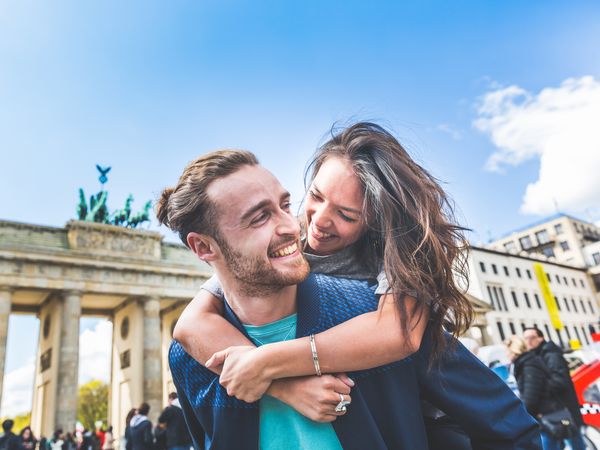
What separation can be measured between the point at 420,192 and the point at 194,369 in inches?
44.4

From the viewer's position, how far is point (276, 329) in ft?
5.72

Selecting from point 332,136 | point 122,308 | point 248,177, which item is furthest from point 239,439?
point 122,308

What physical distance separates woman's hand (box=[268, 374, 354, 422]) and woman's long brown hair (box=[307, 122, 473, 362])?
→ 0.29m

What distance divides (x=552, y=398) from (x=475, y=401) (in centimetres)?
500

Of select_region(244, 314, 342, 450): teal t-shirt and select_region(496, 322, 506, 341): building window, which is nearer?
select_region(244, 314, 342, 450): teal t-shirt

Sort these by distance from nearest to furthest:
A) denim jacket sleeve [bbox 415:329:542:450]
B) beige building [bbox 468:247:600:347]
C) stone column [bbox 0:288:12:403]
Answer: denim jacket sleeve [bbox 415:329:542:450] < stone column [bbox 0:288:12:403] < beige building [bbox 468:247:600:347]

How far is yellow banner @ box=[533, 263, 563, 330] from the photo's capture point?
49156mm

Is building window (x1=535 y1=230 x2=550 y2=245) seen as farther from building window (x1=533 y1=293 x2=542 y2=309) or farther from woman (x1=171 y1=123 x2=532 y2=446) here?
woman (x1=171 y1=123 x2=532 y2=446)

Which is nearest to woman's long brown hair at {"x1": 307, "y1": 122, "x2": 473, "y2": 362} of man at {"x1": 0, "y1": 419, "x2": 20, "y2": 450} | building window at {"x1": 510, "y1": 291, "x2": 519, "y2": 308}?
man at {"x1": 0, "y1": 419, "x2": 20, "y2": 450}

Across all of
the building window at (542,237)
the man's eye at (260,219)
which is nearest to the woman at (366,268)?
the man's eye at (260,219)

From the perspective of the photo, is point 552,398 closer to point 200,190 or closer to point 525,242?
point 200,190

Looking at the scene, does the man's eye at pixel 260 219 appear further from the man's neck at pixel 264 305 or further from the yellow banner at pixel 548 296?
the yellow banner at pixel 548 296

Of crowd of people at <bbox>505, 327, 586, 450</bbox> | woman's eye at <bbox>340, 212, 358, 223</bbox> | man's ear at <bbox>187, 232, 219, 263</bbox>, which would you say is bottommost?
crowd of people at <bbox>505, 327, 586, 450</bbox>

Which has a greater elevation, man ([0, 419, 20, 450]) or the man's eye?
the man's eye
